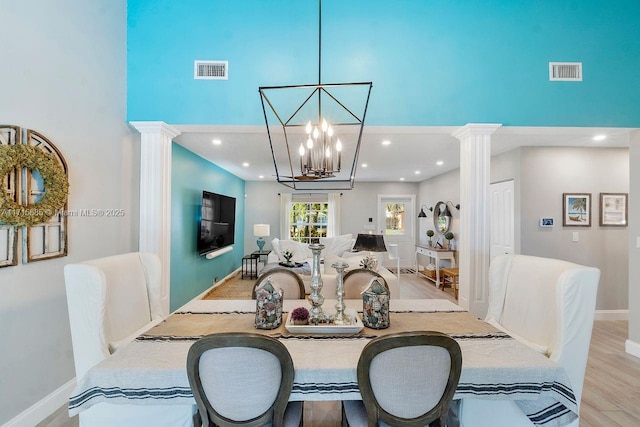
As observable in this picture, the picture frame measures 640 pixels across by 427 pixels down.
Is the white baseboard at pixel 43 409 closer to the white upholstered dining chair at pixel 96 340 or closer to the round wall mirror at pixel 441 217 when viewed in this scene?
the white upholstered dining chair at pixel 96 340

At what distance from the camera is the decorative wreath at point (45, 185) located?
164 cm

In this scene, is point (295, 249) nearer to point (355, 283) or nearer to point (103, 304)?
point (355, 283)

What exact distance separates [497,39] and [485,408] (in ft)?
10.3

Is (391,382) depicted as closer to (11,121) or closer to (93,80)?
(11,121)

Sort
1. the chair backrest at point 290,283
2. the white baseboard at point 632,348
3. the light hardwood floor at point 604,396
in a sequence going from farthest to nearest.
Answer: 1. the white baseboard at point 632,348
2. the chair backrest at point 290,283
3. the light hardwood floor at point 604,396

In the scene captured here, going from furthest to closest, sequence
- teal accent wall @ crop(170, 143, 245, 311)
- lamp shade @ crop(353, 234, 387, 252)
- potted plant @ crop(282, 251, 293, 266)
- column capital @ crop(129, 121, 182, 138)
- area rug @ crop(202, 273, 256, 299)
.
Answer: potted plant @ crop(282, 251, 293, 266) → area rug @ crop(202, 273, 256, 299) → teal accent wall @ crop(170, 143, 245, 311) → lamp shade @ crop(353, 234, 387, 252) → column capital @ crop(129, 121, 182, 138)

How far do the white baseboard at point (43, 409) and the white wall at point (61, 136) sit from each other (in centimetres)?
3

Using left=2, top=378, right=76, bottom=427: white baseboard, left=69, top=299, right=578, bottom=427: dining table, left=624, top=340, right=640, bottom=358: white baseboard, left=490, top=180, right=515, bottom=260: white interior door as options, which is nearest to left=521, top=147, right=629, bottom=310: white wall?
left=490, top=180, right=515, bottom=260: white interior door

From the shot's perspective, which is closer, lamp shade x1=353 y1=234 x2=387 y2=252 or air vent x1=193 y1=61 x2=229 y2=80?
air vent x1=193 y1=61 x2=229 y2=80

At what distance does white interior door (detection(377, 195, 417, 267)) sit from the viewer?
7.69 metres

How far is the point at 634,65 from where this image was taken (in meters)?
2.74

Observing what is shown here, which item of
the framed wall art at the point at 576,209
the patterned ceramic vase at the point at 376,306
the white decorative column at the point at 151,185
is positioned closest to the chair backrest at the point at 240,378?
the patterned ceramic vase at the point at 376,306

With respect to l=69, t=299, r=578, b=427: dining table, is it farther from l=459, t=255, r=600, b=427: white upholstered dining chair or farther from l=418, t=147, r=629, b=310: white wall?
l=418, t=147, r=629, b=310: white wall

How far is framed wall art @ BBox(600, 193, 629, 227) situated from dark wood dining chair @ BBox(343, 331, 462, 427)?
436 cm
